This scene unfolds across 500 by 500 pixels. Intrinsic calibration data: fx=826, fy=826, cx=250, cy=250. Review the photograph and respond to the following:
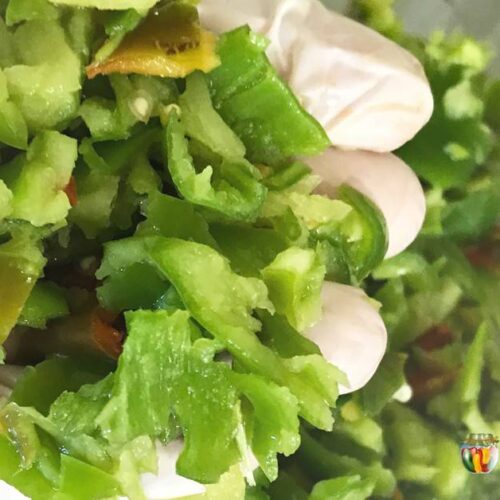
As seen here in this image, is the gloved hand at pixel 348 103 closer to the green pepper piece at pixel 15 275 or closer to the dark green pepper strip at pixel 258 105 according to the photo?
the dark green pepper strip at pixel 258 105

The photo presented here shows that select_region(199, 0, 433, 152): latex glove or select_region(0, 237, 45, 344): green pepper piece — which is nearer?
select_region(0, 237, 45, 344): green pepper piece

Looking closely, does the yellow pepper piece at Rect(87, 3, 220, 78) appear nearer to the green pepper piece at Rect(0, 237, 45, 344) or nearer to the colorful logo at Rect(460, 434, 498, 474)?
the green pepper piece at Rect(0, 237, 45, 344)

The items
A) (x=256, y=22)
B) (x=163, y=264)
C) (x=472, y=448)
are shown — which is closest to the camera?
(x=163, y=264)

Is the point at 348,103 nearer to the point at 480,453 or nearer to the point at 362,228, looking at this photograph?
the point at 362,228

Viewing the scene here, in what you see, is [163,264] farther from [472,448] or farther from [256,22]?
[472,448]

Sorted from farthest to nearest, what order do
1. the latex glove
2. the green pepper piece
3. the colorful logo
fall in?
the colorful logo, the latex glove, the green pepper piece


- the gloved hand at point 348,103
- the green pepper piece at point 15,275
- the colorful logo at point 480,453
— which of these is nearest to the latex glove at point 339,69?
the gloved hand at point 348,103

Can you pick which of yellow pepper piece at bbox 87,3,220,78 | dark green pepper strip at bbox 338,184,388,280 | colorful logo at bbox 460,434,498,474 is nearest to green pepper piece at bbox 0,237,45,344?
yellow pepper piece at bbox 87,3,220,78

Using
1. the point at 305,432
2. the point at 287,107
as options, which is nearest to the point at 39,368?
the point at 287,107

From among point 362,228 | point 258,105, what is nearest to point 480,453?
point 362,228
